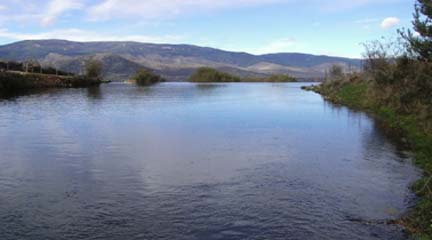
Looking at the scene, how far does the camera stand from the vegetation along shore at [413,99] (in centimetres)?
1509

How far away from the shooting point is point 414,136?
96.7 ft

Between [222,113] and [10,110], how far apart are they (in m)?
20.6

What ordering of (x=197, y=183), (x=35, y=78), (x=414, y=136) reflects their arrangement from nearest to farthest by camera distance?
(x=197, y=183), (x=414, y=136), (x=35, y=78)

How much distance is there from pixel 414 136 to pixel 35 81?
8997cm

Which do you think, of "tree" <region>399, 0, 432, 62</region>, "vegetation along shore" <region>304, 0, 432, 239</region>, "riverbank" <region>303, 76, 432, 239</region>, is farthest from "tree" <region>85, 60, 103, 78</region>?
"tree" <region>399, 0, 432, 62</region>

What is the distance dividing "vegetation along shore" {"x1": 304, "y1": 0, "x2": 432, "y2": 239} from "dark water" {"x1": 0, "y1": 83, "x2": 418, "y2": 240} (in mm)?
713

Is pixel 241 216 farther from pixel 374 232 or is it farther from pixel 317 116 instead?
pixel 317 116

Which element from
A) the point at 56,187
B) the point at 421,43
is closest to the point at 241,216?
the point at 56,187

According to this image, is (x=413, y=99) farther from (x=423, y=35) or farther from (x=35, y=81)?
(x=35, y=81)

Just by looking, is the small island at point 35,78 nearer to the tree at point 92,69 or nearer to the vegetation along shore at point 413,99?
the tree at point 92,69

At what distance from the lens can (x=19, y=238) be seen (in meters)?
12.7

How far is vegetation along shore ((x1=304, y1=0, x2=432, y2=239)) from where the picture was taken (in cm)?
1509

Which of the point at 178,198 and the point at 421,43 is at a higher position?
the point at 421,43

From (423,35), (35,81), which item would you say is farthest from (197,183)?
(35,81)
